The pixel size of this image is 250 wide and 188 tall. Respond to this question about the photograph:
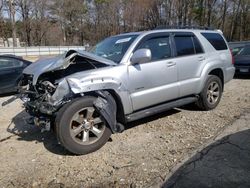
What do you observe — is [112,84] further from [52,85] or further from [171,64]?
[171,64]

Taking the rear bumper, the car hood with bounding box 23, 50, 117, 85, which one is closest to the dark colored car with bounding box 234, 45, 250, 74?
the rear bumper

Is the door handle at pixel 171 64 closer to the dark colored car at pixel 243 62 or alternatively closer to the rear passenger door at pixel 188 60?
the rear passenger door at pixel 188 60

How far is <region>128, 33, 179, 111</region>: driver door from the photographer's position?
15.6 ft

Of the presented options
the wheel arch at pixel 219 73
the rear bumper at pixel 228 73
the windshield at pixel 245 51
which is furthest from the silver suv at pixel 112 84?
→ the windshield at pixel 245 51

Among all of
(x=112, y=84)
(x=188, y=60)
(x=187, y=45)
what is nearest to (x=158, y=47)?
(x=188, y=60)

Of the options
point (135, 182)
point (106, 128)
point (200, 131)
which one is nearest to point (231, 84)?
point (200, 131)

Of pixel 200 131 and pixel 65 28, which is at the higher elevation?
pixel 65 28

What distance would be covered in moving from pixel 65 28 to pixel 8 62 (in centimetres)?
4890

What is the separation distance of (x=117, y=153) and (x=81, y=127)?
2.18 ft

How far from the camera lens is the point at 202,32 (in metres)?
6.34

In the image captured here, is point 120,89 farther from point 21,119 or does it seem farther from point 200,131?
point 21,119

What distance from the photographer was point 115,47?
5.24 metres

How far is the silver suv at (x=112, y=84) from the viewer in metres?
4.14

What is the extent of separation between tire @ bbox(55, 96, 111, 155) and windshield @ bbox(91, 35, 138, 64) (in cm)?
98
